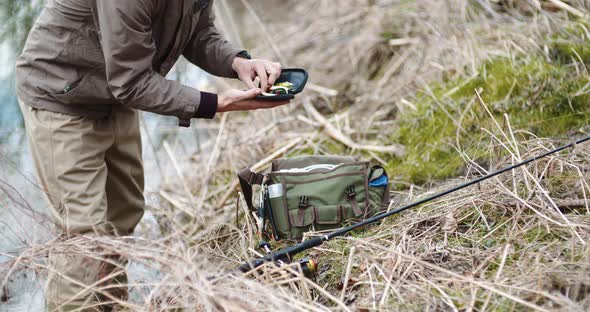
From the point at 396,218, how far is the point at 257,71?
936mm

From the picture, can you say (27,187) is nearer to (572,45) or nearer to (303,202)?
(303,202)

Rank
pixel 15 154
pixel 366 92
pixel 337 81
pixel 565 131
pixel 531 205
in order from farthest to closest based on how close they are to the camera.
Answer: pixel 337 81 < pixel 366 92 < pixel 15 154 < pixel 565 131 < pixel 531 205

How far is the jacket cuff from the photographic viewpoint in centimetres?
→ 256

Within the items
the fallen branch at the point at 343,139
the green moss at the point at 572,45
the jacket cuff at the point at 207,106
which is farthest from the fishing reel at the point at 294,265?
the green moss at the point at 572,45

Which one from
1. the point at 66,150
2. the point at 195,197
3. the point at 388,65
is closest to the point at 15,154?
the point at 195,197

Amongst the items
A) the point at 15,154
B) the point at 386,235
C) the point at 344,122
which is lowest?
the point at 344,122

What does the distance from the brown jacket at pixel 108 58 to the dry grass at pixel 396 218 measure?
56 cm

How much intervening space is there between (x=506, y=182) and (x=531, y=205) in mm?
287

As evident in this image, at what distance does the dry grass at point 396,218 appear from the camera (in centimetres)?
204

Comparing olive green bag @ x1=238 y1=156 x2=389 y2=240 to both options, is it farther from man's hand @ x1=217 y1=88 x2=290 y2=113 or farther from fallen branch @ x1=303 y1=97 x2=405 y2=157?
fallen branch @ x1=303 y1=97 x2=405 y2=157

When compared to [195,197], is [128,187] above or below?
above

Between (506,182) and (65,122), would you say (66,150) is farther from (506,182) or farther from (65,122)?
(506,182)

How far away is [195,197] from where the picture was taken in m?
4.29

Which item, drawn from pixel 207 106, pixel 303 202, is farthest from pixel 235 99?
pixel 303 202
